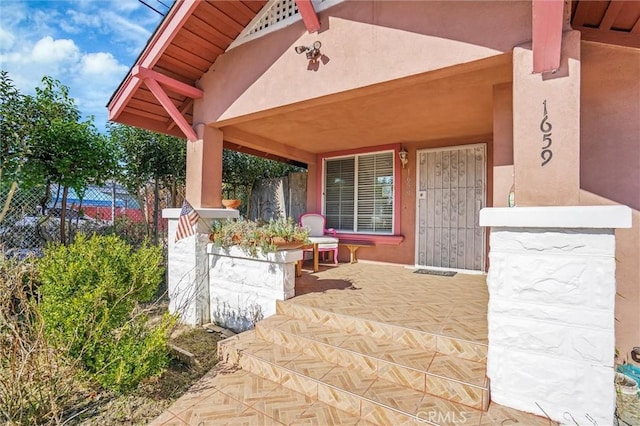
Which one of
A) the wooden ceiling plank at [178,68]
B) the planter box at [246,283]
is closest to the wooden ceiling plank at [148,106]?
the wooden ceiling plank at [178,68]

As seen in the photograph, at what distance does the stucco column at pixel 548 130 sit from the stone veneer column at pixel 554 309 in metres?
0.30

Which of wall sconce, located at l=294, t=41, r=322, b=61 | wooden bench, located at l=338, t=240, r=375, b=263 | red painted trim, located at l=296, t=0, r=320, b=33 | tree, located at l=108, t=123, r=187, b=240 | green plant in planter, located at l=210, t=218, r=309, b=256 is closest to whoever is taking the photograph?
red painted trim, located at l=296, t=0, r=320, b=33

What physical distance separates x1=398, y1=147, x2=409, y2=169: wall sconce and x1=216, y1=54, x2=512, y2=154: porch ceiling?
8.5 inches

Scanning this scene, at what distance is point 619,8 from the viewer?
99.6 inches

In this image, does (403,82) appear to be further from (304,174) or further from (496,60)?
(304,174)

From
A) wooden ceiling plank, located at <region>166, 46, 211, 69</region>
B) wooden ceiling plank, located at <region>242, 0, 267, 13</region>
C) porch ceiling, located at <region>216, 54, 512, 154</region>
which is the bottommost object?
porch ceiling, located at <region>216, 54, 512, 154</region>

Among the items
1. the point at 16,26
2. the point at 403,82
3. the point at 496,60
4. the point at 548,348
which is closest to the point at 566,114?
the point at 496,60

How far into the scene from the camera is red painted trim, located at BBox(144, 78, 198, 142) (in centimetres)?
418

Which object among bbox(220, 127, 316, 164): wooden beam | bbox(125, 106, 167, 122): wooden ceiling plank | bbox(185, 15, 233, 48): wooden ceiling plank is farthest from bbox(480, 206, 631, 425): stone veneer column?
bbox(125, 106, 167, 122): wooden ceiling plank

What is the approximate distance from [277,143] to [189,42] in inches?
103

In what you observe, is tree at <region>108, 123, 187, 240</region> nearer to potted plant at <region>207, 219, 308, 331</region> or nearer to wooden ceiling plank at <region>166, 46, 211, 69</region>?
wooden ceiling plank at <region>166, 46, 211, 69</region>

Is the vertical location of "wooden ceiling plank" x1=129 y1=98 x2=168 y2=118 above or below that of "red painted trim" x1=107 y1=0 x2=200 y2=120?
below

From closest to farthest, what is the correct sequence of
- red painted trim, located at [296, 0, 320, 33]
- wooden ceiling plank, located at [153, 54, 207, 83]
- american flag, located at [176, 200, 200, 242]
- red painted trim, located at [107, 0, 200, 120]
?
red painted trim, located at [296, 0, 320, 33], red painted trim, located at [107, 0, 200, 120], american flag, located at [176, 200, 200, 242], wooden ceiling plank, located at [153, 54, 207, 83]

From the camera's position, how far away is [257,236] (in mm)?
3922
